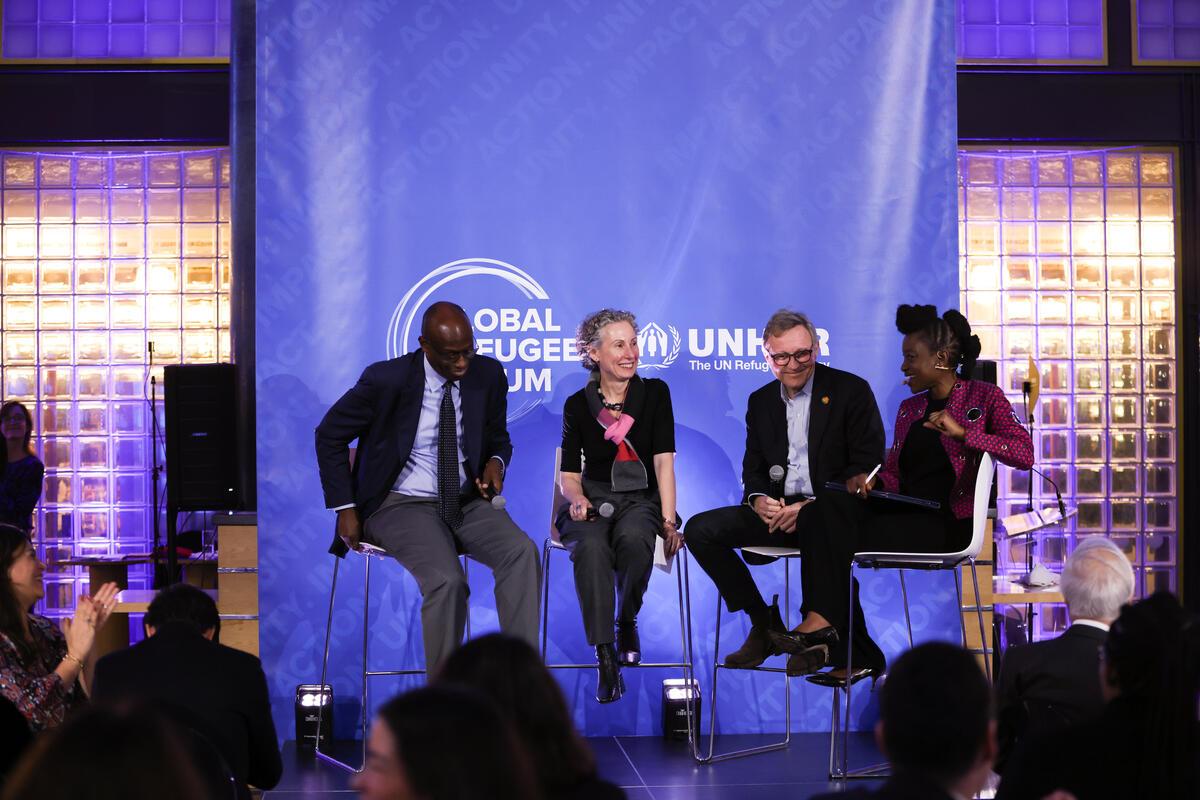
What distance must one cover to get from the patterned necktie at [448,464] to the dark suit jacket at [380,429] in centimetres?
5

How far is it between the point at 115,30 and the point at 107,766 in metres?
7.83

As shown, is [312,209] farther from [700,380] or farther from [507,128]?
[700,380]

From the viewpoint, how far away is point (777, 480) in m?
4.92

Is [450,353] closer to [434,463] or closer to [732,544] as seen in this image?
[434,463]

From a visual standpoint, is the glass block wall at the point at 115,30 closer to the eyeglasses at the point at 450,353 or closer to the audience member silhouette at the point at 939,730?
the eyeglasses at the point at 450,353

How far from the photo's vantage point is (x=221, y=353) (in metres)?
8.30

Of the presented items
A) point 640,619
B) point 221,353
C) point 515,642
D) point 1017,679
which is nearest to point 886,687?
point 515,642

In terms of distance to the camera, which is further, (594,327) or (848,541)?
(594,327)

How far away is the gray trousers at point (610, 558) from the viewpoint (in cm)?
466

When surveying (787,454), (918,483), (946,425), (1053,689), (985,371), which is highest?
(985,371)

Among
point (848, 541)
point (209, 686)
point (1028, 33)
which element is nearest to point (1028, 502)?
point (1028, 33)

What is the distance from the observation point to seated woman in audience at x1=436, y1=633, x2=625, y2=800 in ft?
5.89

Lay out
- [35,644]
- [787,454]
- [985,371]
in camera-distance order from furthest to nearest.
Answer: [985,371], [787,454], [35,644]

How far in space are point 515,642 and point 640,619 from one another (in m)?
3.73
